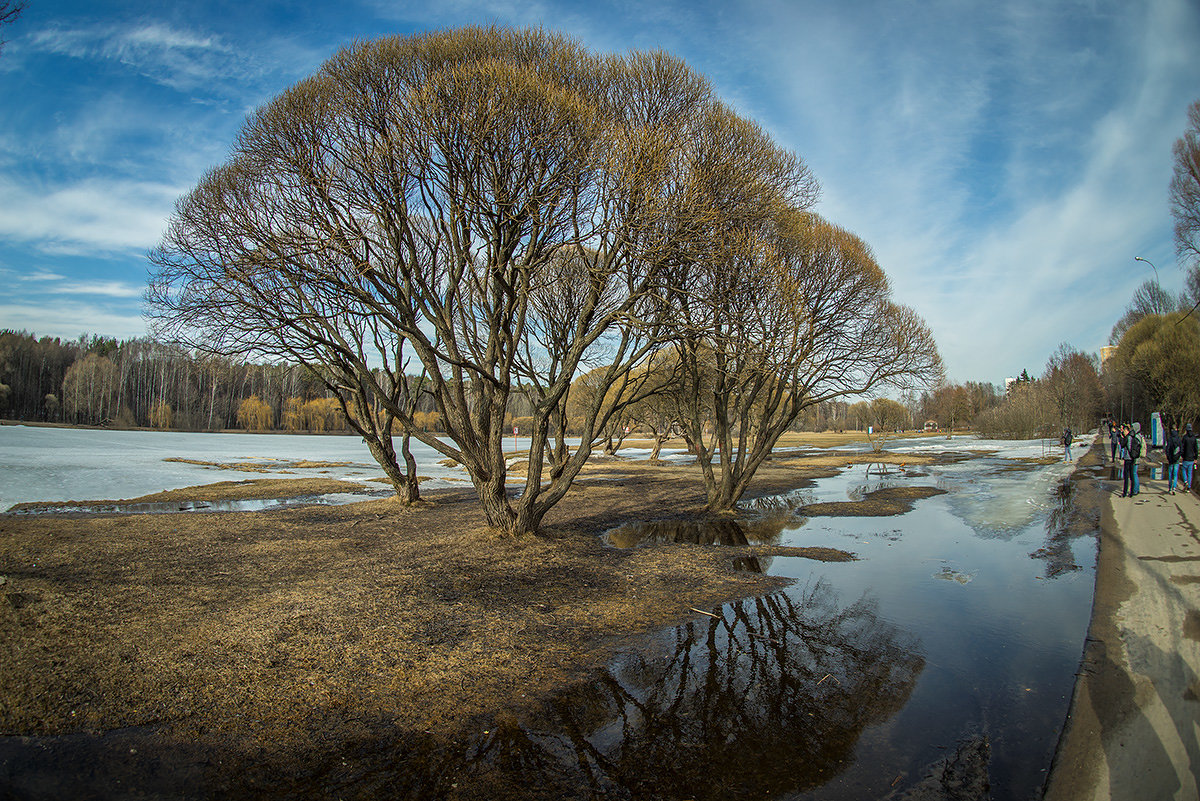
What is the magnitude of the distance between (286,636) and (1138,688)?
9274 millimetres

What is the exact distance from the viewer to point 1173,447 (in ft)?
64.3

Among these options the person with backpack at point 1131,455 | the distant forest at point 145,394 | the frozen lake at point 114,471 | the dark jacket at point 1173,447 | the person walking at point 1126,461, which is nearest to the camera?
the person with backpack at point 1131,455

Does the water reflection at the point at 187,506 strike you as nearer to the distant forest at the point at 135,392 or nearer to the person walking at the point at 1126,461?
the person walking at the point at 1126,461

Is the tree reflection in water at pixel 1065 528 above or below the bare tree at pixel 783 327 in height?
below

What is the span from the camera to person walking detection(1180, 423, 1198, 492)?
19.3 m

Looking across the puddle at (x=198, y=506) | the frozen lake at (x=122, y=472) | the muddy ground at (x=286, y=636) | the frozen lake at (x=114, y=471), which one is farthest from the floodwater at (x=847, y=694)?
the frozen lake at (x=114, y=471)

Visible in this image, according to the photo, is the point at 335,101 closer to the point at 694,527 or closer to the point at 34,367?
the point at 694,527

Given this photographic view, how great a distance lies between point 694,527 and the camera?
16.5 m

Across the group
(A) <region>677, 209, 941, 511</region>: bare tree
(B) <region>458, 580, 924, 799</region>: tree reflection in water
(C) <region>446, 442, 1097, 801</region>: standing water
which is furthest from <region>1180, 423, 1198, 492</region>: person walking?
(B) <region>458, 580, 924, 799</region>: tree reflection in water

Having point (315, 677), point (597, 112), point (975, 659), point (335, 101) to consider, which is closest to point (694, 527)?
point (975, 659)

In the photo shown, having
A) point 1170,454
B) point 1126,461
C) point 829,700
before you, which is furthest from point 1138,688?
point 1170,454

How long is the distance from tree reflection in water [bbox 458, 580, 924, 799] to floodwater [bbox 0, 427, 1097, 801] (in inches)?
0.7

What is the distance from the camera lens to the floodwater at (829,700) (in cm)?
448

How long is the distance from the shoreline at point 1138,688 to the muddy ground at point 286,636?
4.41 meters
